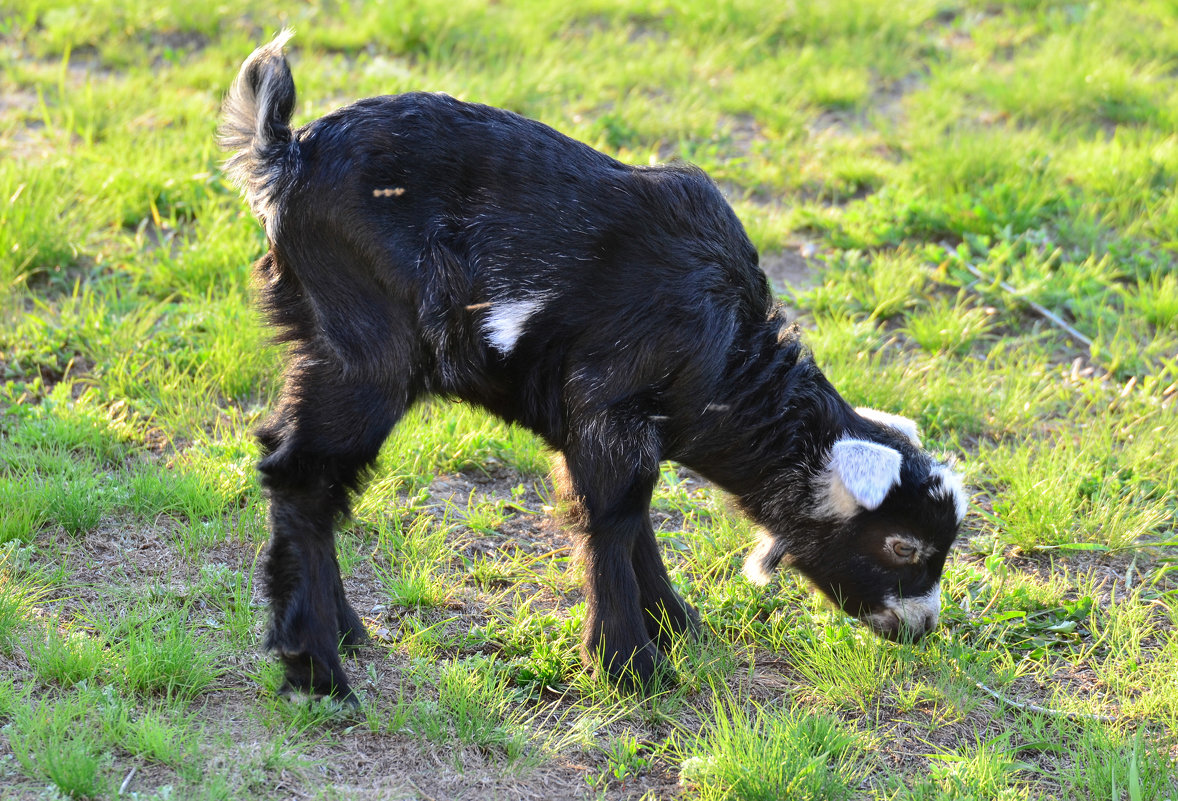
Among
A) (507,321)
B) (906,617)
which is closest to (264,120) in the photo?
(507,321)

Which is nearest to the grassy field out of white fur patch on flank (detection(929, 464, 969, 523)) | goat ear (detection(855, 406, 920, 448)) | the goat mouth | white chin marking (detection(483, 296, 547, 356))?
the goat mouth

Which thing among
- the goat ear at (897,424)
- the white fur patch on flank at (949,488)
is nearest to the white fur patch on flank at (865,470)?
the white fur patch on flank at (949,488)

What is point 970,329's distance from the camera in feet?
19.5

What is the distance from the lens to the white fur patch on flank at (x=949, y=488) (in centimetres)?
396

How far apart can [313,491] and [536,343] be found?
85 cm

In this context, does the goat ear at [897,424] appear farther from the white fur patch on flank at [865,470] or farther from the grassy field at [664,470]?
the grassy field at [664,470]

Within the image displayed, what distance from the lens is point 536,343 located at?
369 centimetres

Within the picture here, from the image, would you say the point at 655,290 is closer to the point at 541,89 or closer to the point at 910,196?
the point at 910,196

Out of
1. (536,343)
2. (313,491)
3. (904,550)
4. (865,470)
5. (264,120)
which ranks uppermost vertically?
(264,120)

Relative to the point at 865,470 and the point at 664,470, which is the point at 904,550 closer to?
the point at 865,470

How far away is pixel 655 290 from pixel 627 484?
647mm

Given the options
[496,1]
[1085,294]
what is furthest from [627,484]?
[496,1]

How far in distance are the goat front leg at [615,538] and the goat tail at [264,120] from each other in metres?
1.30

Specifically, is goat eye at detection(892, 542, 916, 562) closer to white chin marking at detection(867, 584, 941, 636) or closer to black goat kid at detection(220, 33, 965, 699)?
black goat kid at detection(220, 33, 965, 699)
